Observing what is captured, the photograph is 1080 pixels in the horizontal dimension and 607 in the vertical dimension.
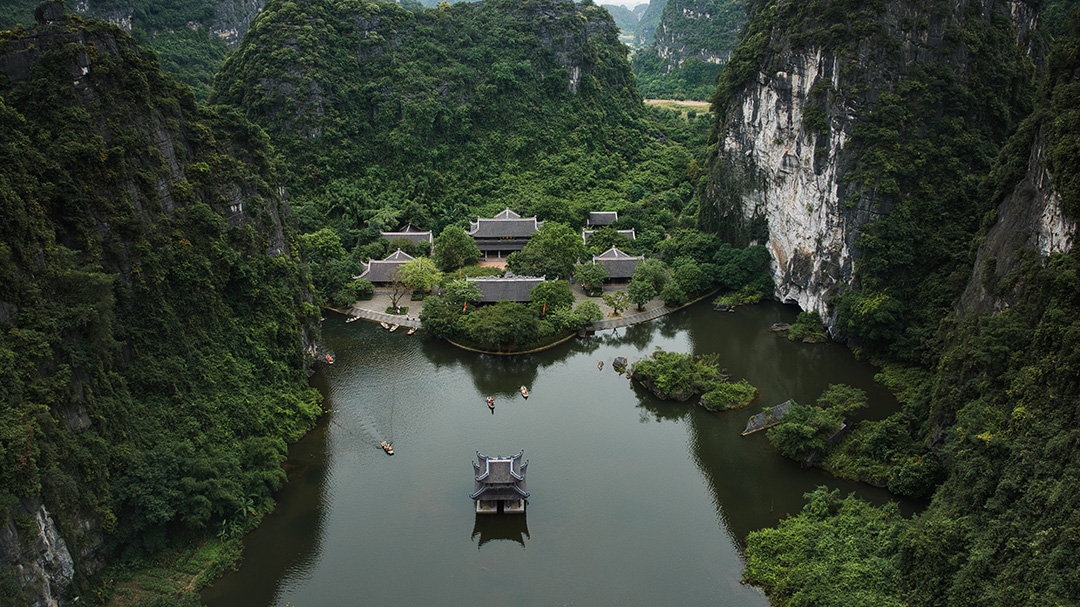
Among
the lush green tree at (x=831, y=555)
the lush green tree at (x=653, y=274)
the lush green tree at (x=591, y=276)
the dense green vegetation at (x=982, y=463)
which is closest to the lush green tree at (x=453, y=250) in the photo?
the lush green tree at (x=591, y=276)


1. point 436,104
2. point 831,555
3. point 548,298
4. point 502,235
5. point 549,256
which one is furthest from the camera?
point 436,104

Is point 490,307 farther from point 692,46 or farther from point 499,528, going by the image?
point 692,46

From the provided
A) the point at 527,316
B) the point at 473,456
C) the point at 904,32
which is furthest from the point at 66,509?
the point at 904,32

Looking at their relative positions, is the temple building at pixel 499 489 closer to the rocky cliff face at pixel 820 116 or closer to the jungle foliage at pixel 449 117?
the rocky cliff face at pixel 820 116

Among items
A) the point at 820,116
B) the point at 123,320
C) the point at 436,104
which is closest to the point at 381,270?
the point at 436,104

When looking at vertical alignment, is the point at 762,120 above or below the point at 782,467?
above

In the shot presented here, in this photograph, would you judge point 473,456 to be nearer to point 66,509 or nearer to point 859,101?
point 66,509
